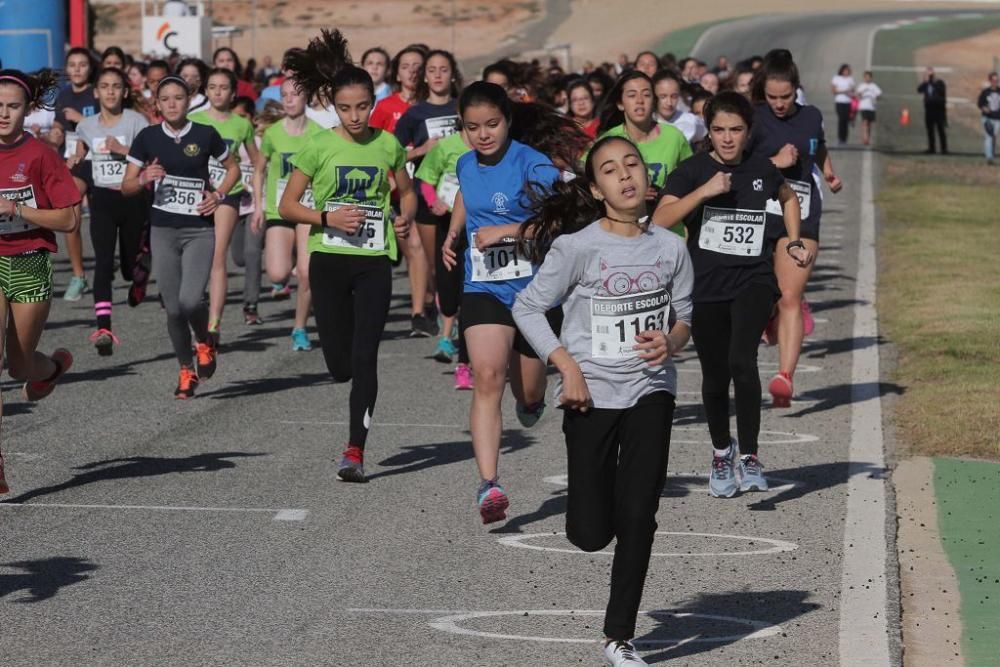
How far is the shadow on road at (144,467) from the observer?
9.02m

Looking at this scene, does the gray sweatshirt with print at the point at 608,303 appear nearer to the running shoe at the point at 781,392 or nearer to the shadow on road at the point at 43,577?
the shadow on road at the point at 43,577

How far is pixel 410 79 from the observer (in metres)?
14.0

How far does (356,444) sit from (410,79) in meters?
5.48

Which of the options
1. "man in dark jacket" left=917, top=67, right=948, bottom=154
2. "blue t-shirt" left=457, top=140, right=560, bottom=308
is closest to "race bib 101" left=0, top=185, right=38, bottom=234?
"blue t-shirt" left=457, top=140, right=560, bottom=308

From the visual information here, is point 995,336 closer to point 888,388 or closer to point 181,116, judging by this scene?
point 888,388

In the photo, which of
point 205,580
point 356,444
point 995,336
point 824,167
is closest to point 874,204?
point 995,336

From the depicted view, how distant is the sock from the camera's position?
535 inches

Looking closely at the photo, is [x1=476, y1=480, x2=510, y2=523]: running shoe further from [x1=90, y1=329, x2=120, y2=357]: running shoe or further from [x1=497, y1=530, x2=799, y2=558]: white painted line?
[x1=90, y1=329, x2=120, y2=357]: running shoe

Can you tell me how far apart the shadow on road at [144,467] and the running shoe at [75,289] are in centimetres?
724

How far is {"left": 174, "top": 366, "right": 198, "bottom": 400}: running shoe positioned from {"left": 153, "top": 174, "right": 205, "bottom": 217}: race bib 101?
97 centimetres

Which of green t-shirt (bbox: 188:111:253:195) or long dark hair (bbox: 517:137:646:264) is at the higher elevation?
long dark hair (bbox: 517:137:646:264)

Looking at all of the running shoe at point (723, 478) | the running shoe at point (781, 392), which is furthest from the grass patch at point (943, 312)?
the running shoe at point (723, 478)

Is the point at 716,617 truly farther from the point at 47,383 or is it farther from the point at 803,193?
the point at 803,193

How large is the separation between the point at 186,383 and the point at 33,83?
343cm
